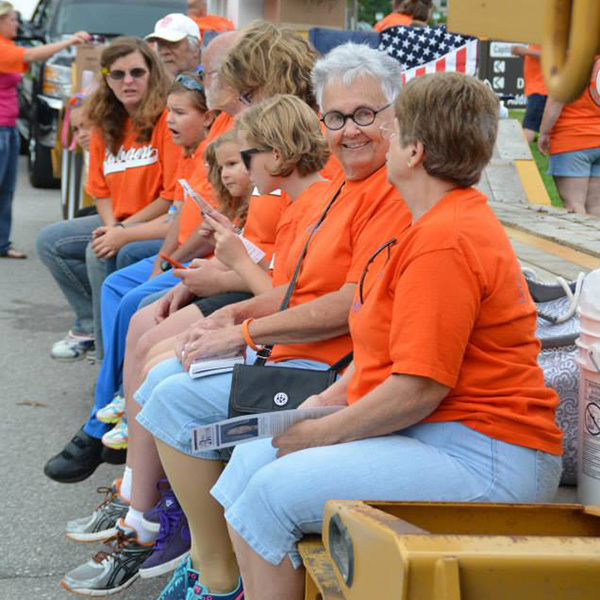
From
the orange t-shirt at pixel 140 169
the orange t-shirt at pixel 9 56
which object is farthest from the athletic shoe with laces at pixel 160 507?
the orange t-shirt at pixel 9 56

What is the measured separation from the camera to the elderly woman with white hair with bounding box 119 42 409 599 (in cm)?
293

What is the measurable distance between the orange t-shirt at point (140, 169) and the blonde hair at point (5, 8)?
3.75 m

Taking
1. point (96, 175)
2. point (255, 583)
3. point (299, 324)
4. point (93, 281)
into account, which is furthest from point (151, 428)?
point (96, 175)

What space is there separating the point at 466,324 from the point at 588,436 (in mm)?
460

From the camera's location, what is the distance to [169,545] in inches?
132

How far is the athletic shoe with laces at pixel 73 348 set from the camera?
6.17 m

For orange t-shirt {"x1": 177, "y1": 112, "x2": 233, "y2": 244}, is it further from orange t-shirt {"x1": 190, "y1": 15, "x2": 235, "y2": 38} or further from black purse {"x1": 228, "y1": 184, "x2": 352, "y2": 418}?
orange t-shirt {"x1": 190, "y1": 15, "x2": 235, "y2": 38}

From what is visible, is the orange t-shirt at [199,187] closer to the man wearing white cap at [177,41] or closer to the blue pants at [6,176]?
the man wearing white cap at [177,41]

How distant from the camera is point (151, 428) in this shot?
3012 millimetres

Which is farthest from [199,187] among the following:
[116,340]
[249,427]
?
[249,427]

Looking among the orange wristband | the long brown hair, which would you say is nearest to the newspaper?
the orange wristband

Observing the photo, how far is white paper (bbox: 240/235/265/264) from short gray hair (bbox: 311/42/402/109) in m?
0.75

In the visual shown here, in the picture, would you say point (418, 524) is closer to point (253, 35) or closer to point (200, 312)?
Answer: point (200, 312)

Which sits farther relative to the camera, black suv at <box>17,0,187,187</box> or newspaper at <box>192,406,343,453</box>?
black suv at <box>17,0,187,187</box>
